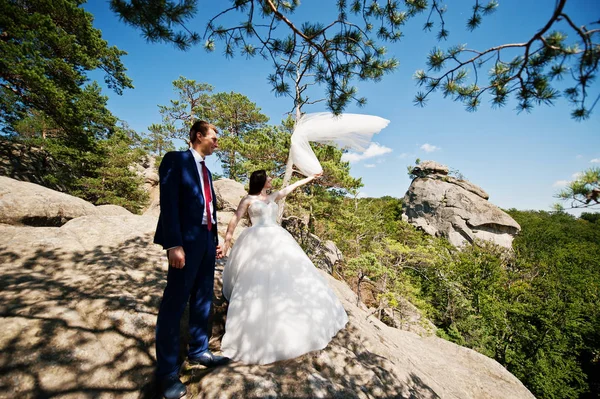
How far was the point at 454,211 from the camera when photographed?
27.3 m

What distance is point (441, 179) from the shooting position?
3141cm

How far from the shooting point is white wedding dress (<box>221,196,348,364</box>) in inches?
88.4

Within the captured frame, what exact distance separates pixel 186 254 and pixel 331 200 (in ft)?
37.9

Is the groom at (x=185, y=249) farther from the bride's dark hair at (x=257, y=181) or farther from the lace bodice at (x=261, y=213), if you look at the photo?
the bride's dark hair at (x=257, y=181)

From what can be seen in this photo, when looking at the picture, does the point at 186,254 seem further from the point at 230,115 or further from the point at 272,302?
the point at 230,115

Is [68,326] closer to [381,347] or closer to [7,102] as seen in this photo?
[381,347]

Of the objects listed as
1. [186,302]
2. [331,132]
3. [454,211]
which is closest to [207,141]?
[186,302]

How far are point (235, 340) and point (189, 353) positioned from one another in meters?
0.42

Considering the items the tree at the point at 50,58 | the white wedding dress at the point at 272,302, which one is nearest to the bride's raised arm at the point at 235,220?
the white wedding dress at the point at 272,302

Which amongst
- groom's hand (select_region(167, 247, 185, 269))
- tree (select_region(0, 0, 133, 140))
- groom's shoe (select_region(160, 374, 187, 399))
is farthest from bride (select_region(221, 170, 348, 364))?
tree (select_region(0, 0, 133, 140))

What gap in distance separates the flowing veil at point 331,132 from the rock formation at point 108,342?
243 centimetres

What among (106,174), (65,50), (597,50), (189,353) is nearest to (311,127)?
(597,50)

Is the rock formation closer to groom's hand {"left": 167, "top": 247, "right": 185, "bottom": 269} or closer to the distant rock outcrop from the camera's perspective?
groom's hand {"left": 167, "top": 247, "right": 185, "bottom": 269}

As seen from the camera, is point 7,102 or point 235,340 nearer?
point 235,340
